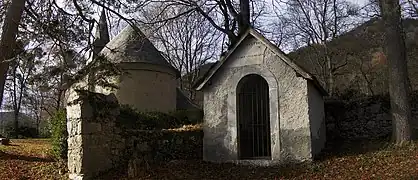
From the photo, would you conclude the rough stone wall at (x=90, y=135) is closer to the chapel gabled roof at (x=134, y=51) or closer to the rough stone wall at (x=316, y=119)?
the rough stone wall at (x=316, y=119)

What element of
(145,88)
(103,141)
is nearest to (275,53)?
(103,141)

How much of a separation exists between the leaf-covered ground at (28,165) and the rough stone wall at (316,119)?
282 inches

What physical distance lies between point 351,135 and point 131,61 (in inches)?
471

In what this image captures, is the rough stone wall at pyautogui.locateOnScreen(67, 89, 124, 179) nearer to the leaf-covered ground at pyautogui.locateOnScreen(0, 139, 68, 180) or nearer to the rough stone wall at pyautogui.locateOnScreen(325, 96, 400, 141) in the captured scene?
the leaf-covered ground at pyautogui.locateOnScreen(0, 139, 68, 180)

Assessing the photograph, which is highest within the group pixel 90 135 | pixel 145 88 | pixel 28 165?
pixel 145 88

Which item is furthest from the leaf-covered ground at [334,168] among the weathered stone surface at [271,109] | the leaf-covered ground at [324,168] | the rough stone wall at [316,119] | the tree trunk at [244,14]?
the tree trunk at [244,14]

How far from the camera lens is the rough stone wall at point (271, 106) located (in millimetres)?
11914

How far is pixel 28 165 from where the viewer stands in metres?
14.2

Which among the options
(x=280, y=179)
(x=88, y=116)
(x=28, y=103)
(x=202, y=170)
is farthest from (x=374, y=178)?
(x=28, y=103)

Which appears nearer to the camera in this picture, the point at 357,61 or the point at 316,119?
the point at 316,119

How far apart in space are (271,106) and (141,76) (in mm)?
11286

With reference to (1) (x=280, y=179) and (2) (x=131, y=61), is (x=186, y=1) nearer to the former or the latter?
(2) (x=131, y=61)

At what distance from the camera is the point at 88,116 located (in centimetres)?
1155

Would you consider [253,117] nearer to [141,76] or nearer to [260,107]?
[260,107]
